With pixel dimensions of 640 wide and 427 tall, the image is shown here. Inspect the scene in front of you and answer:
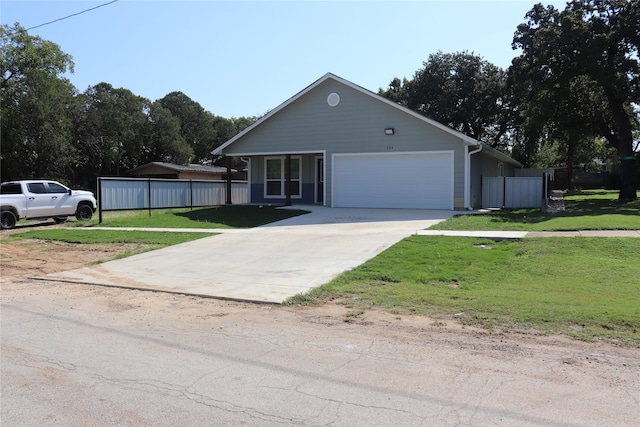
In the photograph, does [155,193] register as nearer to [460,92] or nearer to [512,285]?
[512,285]

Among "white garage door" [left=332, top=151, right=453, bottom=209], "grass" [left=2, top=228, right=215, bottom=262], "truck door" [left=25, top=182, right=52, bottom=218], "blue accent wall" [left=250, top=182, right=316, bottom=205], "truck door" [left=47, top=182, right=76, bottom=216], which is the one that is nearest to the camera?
"grass" [left=2, top=228, right=215, bottom=262]

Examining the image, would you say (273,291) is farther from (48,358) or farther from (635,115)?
(635,115)

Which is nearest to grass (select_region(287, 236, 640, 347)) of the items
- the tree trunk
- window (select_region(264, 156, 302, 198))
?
window (select_region(264, 156, 302, 198))

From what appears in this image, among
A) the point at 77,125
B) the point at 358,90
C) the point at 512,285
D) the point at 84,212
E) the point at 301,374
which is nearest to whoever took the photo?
the point at 301,374

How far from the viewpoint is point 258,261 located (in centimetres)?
1119

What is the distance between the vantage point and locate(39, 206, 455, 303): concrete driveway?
8961 mm

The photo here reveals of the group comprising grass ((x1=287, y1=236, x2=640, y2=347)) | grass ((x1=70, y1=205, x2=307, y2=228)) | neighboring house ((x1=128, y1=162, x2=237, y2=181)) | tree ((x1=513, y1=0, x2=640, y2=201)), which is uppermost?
tree ((x1=513, y1=0, x2=640, y2=201))

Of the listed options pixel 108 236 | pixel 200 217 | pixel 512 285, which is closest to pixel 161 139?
pixel 200 217

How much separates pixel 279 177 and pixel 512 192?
11153 millimetres

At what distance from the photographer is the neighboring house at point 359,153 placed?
20.2 metres

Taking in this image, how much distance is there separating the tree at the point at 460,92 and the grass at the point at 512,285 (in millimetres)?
34281

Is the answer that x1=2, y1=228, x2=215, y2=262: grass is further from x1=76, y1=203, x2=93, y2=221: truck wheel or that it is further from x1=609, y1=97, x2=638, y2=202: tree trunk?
x1=609, y1=97, x2=638, y2=202: tree trunk

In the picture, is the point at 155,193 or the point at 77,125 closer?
the point at 155,193

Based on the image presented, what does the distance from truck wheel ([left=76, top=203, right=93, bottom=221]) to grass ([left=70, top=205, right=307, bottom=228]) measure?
315 millimetres
